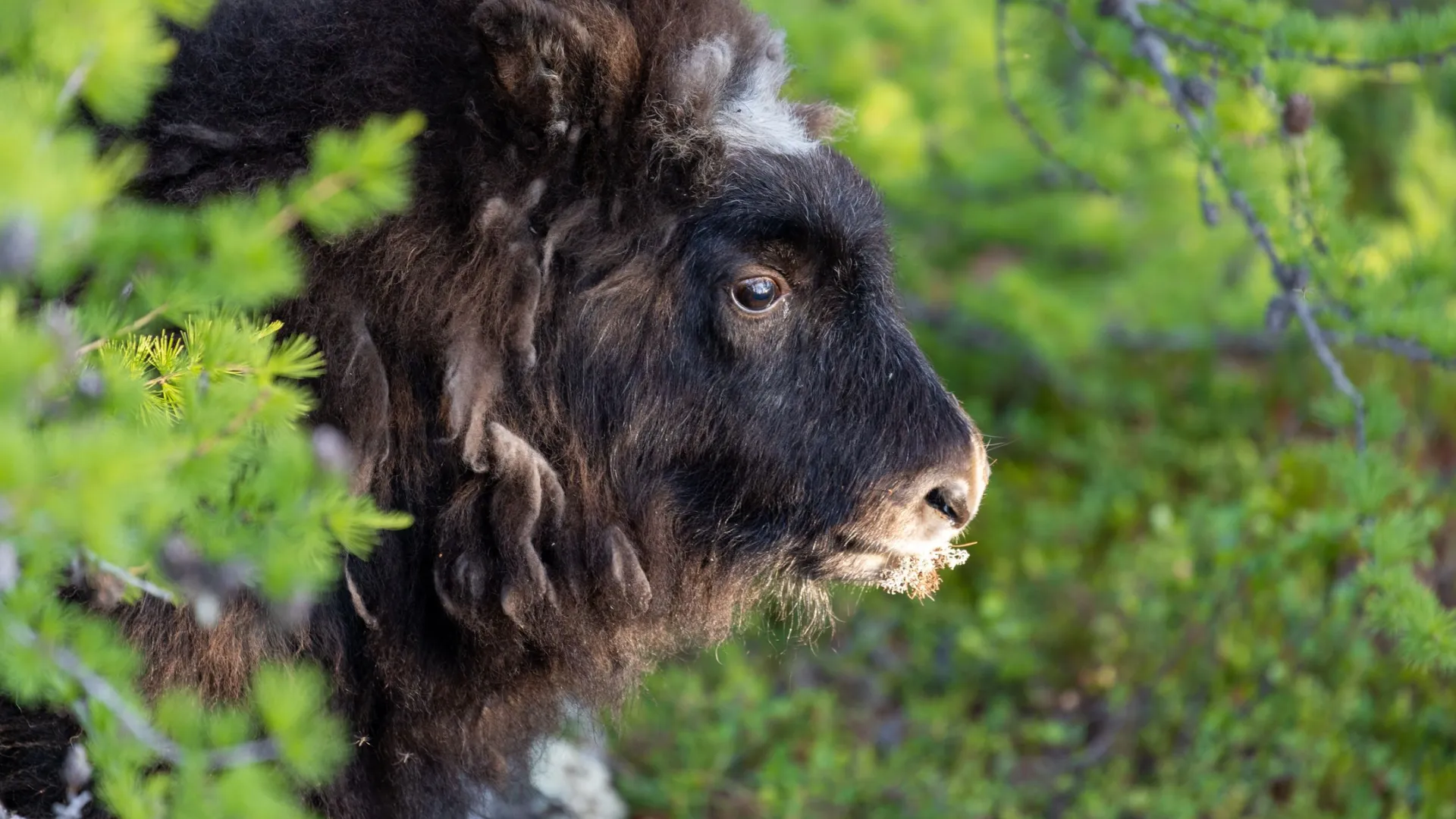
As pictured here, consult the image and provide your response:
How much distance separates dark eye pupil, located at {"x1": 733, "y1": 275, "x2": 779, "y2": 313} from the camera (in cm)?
266

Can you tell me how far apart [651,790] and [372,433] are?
217 centimetres

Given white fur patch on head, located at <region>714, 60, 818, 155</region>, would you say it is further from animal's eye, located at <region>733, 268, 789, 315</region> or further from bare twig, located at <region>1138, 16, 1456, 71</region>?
bare twig, located at <region>1138, 16, 1456, 71</region>

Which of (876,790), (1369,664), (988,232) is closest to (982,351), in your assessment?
(988,232)

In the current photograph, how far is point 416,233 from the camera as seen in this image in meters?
2.48

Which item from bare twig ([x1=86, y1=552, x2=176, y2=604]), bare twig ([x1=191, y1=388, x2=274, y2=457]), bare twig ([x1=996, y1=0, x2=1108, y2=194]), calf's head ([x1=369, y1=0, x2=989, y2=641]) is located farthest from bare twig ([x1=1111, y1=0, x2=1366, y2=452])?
bare twig ([x1=86, y1=552, x2=176, y2=604])

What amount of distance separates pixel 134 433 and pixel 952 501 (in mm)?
1717

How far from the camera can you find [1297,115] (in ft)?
9.72

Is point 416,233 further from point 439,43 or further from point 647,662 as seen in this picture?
point 647,662

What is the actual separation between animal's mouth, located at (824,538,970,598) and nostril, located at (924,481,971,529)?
0.18ft

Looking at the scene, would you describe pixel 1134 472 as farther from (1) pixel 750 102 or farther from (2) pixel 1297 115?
(1) pixel 750 102

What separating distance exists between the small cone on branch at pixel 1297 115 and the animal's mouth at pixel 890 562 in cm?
118

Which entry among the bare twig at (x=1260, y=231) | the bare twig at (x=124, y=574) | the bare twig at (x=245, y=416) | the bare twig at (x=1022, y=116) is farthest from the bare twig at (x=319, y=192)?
the bare twig at (x=1022, y=116)

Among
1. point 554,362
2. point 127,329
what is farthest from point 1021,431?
point 127,329

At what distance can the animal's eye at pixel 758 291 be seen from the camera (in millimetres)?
2656
